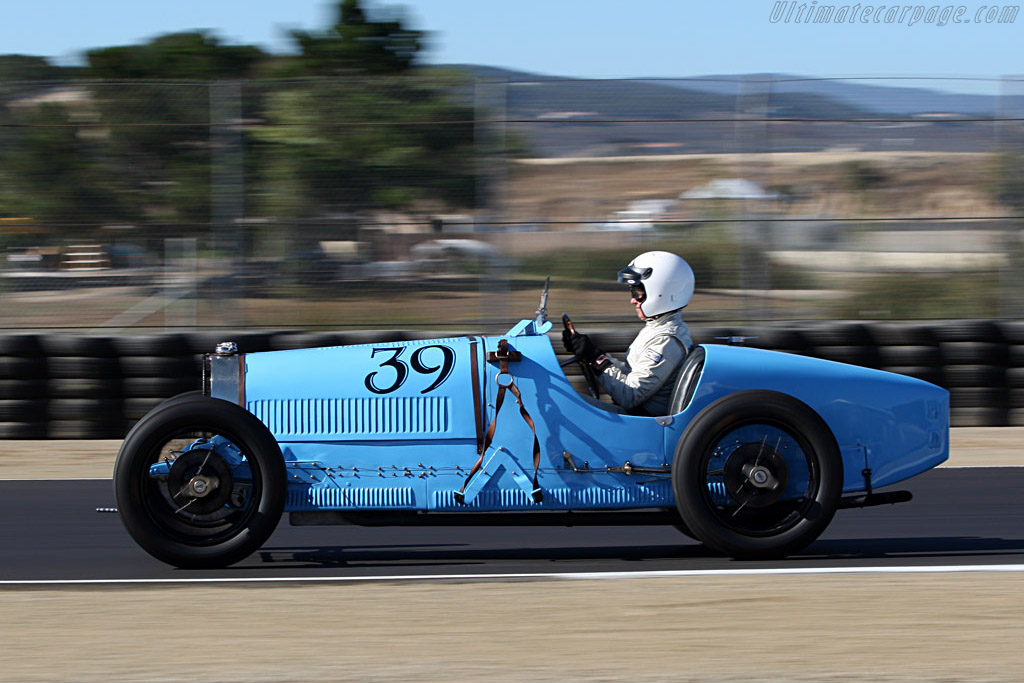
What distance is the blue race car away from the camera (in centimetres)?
566

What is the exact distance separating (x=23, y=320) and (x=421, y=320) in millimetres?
3271

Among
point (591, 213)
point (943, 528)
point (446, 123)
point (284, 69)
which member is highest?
point (284, 69)

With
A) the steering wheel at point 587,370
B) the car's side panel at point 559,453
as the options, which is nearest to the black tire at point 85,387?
the steering wheel at point 587,370

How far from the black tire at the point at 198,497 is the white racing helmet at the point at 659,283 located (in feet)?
5.62

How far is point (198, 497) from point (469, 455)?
112 cm

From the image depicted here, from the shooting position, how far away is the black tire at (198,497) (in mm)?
5570

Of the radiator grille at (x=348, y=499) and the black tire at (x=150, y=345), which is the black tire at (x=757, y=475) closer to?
the radiator grille at (x=348, y=499)

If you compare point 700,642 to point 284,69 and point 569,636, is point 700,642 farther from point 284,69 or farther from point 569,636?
point 284,69

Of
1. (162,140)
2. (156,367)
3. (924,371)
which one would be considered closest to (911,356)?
(924,371)

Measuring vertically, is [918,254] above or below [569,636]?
above

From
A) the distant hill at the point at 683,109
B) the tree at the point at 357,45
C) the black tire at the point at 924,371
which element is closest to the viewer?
the black tire at the point at 924,371

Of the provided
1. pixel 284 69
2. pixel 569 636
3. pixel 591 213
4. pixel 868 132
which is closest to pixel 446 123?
pixel 591 213

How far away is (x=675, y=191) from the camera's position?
11305 millimetres

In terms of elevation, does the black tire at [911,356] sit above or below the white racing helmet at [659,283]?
below
